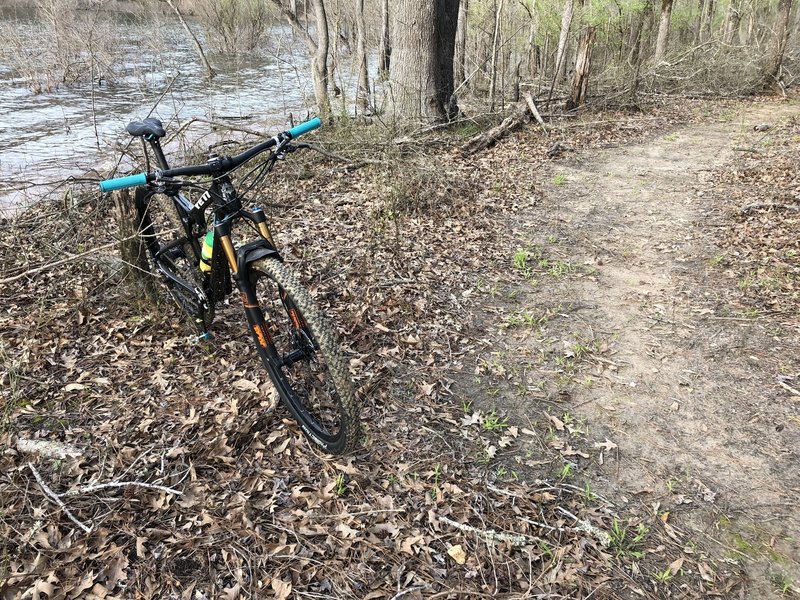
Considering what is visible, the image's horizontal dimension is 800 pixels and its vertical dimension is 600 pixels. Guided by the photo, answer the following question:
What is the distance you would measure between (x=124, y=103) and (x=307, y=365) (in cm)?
1345

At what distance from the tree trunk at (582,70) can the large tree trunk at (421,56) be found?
444cm

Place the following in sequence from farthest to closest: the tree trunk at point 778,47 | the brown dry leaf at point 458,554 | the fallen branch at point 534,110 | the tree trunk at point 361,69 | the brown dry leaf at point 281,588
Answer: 1. the tree trunk at point 778,47
2. the fallen branch at point 534,110
3. the tree trunk at point 361,69
4. the brown dry leaf at point 458,554
5. the brown dry leaf at point 281,588

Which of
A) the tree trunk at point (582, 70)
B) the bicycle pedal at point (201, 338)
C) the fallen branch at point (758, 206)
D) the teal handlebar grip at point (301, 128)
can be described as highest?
the tree trunk at point (582, 70)

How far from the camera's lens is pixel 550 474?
333 centimetres

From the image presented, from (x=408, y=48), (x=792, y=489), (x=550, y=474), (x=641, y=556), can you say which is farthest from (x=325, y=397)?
(x=408, y=48)

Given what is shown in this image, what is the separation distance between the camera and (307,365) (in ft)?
10.6

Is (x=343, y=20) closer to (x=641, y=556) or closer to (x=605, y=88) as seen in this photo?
(x=605, y=88)

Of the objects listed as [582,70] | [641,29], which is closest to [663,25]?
[641,29]

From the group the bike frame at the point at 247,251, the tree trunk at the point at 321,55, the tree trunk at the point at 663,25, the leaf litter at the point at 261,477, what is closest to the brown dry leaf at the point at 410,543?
the leaf litter at the point at 261,477

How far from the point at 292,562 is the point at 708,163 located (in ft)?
32.9

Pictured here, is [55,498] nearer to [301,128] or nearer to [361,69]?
[301,128]

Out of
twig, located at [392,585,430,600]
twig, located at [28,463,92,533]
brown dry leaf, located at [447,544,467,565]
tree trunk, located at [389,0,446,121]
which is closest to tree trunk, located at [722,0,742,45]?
tree trunk, located at [389,0,446,121]

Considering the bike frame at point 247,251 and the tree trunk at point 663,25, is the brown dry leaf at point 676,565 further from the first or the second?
the tree trunk at point 663,25

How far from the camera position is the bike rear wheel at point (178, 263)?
4.03 metres
